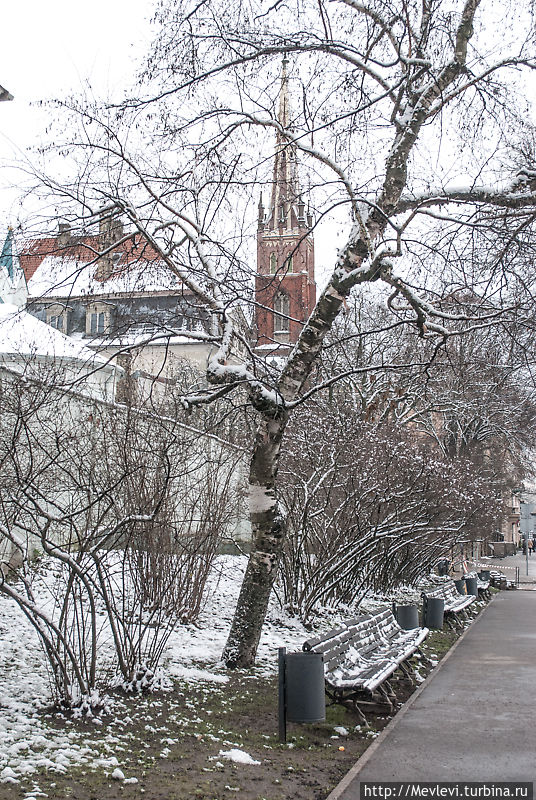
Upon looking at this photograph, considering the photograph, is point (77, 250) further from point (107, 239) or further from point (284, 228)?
point (284, 228)

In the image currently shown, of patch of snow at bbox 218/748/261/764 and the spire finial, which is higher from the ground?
the spire finial

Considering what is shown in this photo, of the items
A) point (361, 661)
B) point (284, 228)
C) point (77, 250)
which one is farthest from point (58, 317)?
point (361, 661)

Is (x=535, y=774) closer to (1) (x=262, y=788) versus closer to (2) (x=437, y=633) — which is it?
(1) (x=262, y=788)

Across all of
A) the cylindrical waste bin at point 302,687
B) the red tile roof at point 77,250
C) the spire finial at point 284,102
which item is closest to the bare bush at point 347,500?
the red tile roof at point 77,250

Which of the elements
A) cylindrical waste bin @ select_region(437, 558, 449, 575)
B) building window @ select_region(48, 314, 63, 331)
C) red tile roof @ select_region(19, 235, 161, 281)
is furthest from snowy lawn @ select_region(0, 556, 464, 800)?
cylindrical waste bin @ select_region(437, 558, 449, 575)

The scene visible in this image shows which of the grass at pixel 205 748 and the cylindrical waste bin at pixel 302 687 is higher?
the cylindrical waste bin at pixel 302 687

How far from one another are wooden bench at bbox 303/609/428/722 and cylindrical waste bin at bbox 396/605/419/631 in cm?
234

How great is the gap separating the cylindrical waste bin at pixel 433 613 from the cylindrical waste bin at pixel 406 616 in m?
2.42

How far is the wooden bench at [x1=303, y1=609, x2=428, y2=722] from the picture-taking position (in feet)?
26.6

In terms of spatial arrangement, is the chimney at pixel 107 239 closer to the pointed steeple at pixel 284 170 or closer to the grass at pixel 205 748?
the pointed steeple at pixel 284 170

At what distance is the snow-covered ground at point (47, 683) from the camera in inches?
235

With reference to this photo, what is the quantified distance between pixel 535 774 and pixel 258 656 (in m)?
5.18

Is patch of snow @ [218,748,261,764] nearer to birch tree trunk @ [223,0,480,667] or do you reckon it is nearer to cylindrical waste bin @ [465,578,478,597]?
birch tree trunk @ [223,0,480,667]

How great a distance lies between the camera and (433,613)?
52.1 ft
